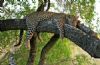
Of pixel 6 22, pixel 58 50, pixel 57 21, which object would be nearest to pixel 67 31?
pixel 57 21

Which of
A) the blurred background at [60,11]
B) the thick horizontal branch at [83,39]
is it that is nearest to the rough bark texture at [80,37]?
the thick horizontal branch at [83,39]

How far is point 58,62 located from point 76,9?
8.77 feet

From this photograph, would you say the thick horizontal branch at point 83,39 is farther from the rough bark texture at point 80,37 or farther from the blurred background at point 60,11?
the blurred background at point 60,11

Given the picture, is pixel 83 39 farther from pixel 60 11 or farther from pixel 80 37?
pixel 60 11

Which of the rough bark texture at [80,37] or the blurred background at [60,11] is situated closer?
the rough bark texture at [80,37]

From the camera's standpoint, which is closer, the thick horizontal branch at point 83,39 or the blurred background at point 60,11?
the thick horizontal branch at point 83,39

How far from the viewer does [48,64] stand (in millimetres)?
12094

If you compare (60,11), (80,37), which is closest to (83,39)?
(80,37)

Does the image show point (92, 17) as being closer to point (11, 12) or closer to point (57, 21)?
point (11, 12)

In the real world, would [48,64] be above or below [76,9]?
below

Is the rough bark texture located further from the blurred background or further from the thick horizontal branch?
the blurred background

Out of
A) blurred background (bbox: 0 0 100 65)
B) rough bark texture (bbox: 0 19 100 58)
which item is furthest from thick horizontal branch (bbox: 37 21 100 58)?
blurred background (bbox: 0 0 100 65)

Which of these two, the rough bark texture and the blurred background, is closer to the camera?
the rough bark texture

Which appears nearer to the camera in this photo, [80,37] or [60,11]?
[80,37]
